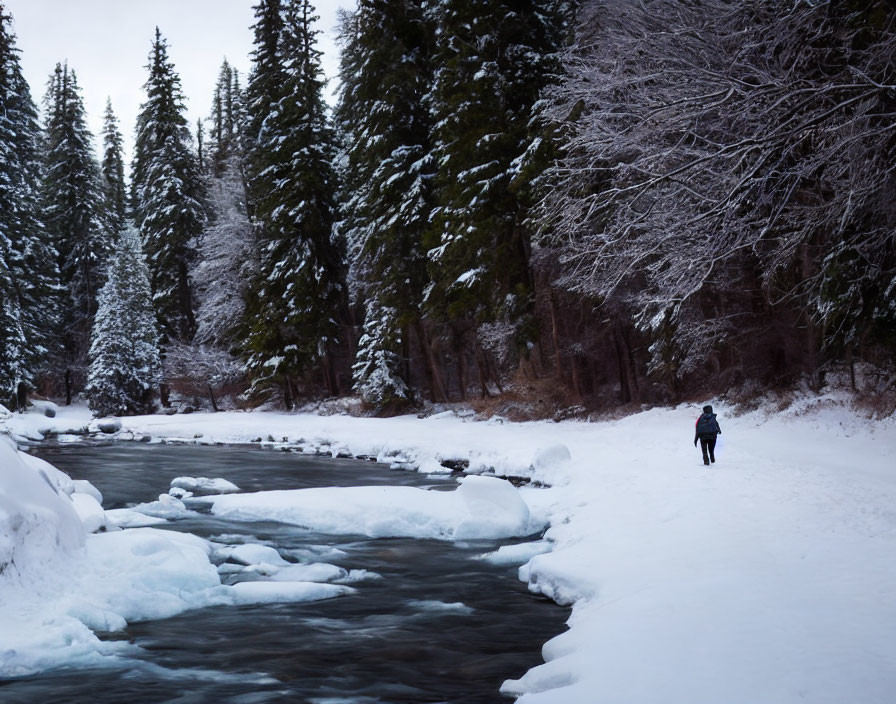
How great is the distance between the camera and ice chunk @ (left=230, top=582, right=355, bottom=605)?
7.58 meters

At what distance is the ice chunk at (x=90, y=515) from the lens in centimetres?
879

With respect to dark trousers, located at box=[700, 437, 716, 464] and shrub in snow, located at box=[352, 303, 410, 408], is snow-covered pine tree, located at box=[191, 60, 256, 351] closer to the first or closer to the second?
shrub in snow, located at box=[352, 303, 410, 408]

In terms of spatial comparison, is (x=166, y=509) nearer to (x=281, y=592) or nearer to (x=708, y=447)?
(x=281, y=592)

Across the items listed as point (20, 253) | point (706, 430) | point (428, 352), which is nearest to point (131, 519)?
point (706, 430)

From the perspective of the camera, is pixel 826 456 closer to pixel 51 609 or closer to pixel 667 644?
pixel 667 644

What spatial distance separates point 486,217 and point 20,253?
1118 inches

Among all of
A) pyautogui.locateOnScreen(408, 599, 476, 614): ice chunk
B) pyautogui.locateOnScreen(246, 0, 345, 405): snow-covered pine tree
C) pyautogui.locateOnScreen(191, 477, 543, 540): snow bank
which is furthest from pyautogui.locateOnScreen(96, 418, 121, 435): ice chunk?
pyautogui.locateOnScreen(408, 599, 476, 614): ice chunk

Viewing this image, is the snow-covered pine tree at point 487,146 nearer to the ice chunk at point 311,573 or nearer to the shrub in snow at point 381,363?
the shrub in snow at point 381,363

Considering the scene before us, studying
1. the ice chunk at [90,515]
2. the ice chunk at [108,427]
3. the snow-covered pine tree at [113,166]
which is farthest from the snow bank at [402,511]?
the snow-covered pine tree at [113,166]

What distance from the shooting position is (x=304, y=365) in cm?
3319

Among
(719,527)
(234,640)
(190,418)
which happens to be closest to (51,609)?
(234,640)

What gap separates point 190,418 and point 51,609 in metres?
29.6

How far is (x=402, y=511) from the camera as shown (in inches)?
452

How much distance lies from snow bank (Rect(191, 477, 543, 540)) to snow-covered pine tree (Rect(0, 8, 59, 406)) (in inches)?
1004
